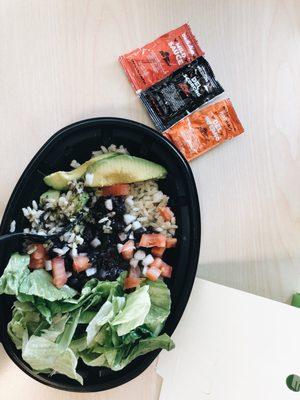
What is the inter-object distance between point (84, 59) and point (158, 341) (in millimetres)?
581

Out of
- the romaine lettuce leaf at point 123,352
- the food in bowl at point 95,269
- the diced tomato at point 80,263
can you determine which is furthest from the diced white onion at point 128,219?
the romaine lettuce leaf at point 123,352

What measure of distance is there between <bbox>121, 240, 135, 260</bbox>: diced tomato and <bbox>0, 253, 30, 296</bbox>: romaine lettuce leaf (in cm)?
18

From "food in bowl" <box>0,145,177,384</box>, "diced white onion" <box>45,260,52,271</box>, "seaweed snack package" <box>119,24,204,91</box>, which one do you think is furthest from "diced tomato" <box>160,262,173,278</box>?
"seaweed snack package" <box>119,24,204,91</box>

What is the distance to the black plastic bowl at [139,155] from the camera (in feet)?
2.96

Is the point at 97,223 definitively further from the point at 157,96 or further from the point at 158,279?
the point at 157,96

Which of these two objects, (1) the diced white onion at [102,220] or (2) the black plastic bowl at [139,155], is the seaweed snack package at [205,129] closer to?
(2) the black plastic bowl at [139,155]

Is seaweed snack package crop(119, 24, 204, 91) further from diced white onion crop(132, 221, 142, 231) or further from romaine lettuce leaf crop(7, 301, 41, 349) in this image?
romaine lettuce leaf crop(7, 301, 41, 349)

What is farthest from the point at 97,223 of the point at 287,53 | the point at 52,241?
the point at 287,53

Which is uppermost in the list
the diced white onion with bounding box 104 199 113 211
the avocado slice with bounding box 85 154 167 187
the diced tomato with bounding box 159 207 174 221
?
the avocado slice with bounding box 85 154 167 187

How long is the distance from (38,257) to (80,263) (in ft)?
0.27

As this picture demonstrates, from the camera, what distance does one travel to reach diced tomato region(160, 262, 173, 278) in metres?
0.94

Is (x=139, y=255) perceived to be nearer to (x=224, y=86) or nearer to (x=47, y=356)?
(x=47, y=356)

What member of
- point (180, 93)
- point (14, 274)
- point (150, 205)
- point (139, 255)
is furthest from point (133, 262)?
point (180, 93)

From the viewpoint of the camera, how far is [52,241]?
0.91 m
